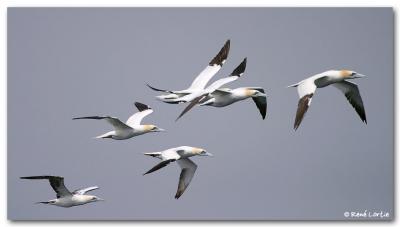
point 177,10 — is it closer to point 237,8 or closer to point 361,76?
point 237,8

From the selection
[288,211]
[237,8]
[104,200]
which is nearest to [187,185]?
[104,200]

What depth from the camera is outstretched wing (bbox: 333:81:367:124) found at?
11.8 m

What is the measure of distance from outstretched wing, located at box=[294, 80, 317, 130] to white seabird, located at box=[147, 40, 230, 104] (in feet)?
5.46

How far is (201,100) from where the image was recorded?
37.4 ft

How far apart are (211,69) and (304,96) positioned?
2.03 m

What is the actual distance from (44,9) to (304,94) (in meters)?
3.40

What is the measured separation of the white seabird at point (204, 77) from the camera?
470 inches

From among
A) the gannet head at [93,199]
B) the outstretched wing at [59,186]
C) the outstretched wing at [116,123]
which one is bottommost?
the gannet head at [93,199]

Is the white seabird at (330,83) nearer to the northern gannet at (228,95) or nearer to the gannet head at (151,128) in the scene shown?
the northern gannet at (228,95)

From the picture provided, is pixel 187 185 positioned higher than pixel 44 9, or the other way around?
pixel 44 9

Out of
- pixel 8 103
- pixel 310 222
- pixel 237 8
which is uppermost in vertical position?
pixel 237 8

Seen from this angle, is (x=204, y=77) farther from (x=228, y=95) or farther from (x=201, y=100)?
(x=201, y=100)

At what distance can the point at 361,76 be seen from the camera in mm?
11445

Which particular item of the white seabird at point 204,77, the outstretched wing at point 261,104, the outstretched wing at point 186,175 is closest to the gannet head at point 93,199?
the outstretched wing at point 186,175
